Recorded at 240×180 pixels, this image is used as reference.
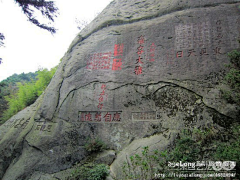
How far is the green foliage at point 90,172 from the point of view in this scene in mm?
3118

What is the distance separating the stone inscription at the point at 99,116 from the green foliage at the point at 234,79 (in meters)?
2.39

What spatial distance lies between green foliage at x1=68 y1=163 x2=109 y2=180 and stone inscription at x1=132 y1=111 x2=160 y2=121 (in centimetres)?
129

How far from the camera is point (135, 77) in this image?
412 centimetres

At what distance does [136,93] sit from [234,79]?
2057mm

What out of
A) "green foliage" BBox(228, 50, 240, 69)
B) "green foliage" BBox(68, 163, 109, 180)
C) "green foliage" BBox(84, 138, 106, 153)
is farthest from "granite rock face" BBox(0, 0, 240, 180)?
"green foliage" BBox(228, 50, 240, 69)

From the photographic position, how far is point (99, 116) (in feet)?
13.3

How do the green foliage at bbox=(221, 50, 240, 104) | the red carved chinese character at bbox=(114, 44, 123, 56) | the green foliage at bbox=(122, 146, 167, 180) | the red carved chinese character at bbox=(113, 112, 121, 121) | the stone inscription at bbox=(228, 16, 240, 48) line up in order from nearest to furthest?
the green foliage at bbox=(122, 146, 167, 180) < the green foliage at bbox=(221, 50, 240, 104) < the stone inscription at bbox=(228, 16, 240, 48) < the red carved chinese character at bbox=(113, 112, 121, 121) < the red carved chinese character at bbox=(114, 44, 123, 56)

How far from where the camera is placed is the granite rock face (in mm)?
3498

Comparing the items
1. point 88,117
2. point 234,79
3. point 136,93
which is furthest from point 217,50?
point 88,117

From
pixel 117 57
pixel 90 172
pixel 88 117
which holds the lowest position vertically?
pixel 90 172

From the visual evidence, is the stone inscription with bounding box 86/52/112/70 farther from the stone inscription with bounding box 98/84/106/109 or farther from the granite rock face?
the stone inscription with bounding box 98/84/106/109

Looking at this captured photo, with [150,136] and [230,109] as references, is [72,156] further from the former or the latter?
[230,109]

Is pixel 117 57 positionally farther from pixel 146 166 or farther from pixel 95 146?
pixel 146 166

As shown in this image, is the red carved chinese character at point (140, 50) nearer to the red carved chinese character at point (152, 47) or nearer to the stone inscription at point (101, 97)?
the red carved chinese character at point (152, 47)
